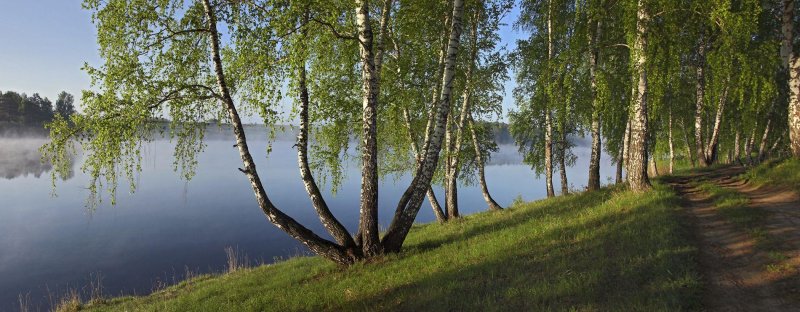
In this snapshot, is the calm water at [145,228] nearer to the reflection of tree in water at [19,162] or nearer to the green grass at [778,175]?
the reflection of tree in water at [19,162]

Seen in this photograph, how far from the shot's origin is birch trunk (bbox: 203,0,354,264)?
9.77m

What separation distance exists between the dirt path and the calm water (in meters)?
10.9

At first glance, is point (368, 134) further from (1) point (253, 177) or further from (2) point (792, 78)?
(2) point (792, 78)

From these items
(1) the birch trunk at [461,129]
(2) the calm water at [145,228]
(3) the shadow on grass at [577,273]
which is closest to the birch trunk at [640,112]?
(3) the shadow on grass at [577,273]

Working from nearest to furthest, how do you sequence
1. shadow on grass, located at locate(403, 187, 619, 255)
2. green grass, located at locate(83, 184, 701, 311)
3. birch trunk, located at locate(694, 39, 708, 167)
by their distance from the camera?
green grass, located at locate(83, 184, 701, 311)
shadow on grass, located at locate(403, 187, 619, 255)
birch trunk, located at locate(694, 39, 708, 167)

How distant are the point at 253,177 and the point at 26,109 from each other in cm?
12356

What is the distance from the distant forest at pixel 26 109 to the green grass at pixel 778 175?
12265 centimetres

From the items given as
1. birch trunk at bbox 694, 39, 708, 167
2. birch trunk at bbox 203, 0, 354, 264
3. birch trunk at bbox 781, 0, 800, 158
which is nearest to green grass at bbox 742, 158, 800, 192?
birch trunk at bbox 781, 0, 800, 158

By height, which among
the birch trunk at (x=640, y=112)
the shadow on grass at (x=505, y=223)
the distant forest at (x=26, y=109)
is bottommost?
the shadow on grass at (x=505, y=223)

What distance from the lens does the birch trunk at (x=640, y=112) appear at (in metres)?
11.7

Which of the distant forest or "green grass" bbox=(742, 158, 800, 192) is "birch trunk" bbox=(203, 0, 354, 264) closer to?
"green grass" bbox=(742, 158, 800, 192)

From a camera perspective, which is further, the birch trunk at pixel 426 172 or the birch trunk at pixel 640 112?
the birch trunk at pixel 640 112

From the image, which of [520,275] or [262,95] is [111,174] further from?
[520,275]

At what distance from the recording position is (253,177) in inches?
401
